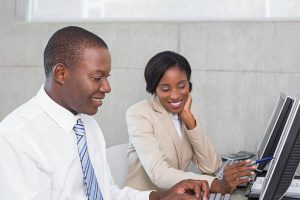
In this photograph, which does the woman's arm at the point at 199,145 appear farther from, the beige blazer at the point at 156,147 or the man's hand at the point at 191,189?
the man's hand at the point at 191,189

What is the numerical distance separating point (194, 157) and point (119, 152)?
0.40 meters

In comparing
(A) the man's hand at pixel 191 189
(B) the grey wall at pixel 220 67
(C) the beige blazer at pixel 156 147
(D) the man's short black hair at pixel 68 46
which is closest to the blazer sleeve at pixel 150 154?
(C) the beige blazer at pixel 156 147

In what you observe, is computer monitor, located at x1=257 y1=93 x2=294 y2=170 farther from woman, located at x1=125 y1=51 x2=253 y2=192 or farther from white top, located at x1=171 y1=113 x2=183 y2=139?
white top, located at x1=171 y1=113 x2=183 y2=139

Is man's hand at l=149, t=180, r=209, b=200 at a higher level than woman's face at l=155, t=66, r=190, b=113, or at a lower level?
lower

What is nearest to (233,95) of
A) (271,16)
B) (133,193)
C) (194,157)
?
(271,16)

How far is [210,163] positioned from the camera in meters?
2.43

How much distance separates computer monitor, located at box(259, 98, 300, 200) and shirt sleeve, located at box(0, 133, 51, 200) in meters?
0.66

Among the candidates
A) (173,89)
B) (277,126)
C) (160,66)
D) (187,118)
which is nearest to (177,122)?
(187,118)

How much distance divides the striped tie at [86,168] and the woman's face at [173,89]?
2.92 feet

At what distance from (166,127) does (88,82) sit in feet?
3.36

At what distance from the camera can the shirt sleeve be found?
1269 millimetres

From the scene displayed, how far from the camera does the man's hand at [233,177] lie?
183 cm

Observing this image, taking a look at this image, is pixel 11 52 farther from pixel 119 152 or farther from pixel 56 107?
pixel 56 107

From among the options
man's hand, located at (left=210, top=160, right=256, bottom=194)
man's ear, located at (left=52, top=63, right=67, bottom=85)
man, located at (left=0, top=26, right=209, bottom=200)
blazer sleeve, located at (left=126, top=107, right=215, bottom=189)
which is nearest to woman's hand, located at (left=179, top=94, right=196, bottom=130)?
blazer sleeve, located at (left=126, top=107, right=215, bottom=189)
